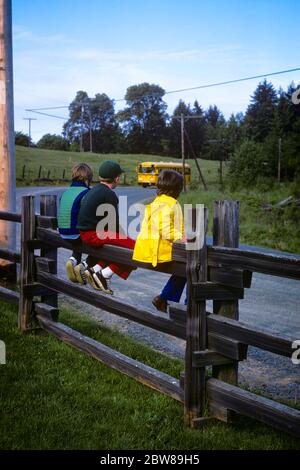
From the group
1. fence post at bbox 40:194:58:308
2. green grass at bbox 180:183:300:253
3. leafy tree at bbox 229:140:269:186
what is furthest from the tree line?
fence post at bbox 40:194:58:308

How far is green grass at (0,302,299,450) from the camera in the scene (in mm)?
3369

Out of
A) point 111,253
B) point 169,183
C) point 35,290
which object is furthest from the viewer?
point 35,290

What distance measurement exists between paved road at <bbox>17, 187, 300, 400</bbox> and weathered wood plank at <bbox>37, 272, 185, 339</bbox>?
0.51 ft

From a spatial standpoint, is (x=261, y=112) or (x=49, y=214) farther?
(x=261, y=112)

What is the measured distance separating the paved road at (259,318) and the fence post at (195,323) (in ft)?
1.45

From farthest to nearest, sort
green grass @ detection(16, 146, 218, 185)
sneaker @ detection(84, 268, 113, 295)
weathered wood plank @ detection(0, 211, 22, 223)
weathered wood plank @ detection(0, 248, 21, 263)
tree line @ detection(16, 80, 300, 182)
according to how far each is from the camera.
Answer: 1. tree line @ detection(16, 80, 300, 182)
2. green grass @ detection(16, 146, 218, 185)
3. weathered wood plank @ detection(0, 248, 21, 263)
4. weathered wood plank @ detection(0, 211, 22, 223)
5. sneaker @ detection(84, 268, 113, 295)

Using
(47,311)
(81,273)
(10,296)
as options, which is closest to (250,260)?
(81,273)

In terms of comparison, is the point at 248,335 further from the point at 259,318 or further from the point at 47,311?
the point at 259,318

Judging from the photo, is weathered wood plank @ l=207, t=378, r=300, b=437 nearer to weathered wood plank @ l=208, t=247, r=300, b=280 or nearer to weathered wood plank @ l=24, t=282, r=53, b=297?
weathered wood plank @ l=208, t=247, r=300, b=280

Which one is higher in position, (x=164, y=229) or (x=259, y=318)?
(x=164, y=229)

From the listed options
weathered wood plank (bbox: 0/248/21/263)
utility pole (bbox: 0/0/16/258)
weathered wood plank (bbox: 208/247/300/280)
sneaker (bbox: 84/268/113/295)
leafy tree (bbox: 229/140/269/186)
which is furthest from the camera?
leafy tree (bbox: 229/140/269/186)

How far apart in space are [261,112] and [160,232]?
280 ft

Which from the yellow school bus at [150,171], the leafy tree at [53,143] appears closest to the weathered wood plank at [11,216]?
the yellow school bus at [150,171]

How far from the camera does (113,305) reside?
15.2 feet
